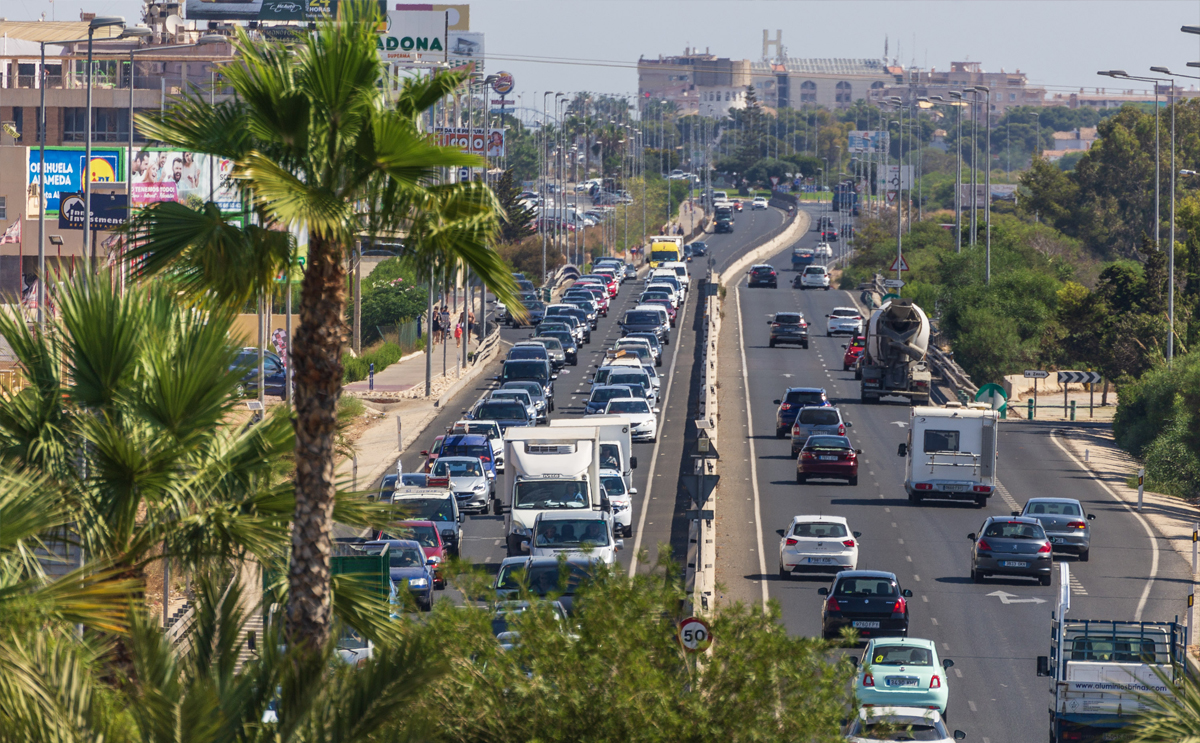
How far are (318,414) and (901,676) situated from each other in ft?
40.0

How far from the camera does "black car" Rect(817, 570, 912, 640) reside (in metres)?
26.9

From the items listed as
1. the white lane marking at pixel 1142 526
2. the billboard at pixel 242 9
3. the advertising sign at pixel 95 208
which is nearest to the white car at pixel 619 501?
the white lane marking at pixel 1142 526

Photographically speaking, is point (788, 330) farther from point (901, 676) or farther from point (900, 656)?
point (901, 676)

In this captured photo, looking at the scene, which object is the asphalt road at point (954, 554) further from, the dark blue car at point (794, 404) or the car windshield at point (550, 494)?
the car windshield at point (550, 494)

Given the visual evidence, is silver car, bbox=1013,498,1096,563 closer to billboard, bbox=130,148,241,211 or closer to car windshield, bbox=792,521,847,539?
car windshield, bbox=792,521,847,539

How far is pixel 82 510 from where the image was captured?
1172 centimetres

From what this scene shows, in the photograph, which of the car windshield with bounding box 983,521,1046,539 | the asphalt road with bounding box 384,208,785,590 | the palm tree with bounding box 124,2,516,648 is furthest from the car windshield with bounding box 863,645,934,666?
the palm tree with bounding box 124,2,516,648

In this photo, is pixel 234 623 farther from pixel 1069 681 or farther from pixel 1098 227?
pixel 1098 227

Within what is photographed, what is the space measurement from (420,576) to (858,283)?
3782 inches

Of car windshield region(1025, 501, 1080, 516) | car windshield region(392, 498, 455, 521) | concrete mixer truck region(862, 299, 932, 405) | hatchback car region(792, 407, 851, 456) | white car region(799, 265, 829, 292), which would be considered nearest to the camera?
car windshield region(392, 498, 455, 521)

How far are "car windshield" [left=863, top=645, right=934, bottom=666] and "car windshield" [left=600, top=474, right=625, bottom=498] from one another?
A: 580 inches

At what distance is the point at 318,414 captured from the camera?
1155cm

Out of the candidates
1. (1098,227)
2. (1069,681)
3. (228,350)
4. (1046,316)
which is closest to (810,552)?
(1069,681)

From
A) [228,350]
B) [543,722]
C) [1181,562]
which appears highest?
[228,350]
